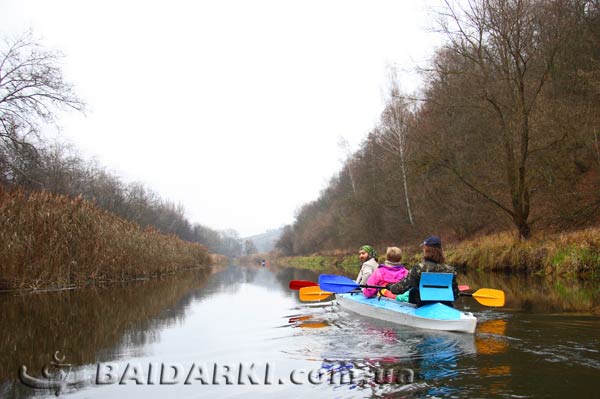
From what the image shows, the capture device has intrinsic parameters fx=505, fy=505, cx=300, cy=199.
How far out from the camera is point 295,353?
599 centimetres

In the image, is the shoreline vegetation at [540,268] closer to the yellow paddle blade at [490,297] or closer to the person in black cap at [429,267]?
the yellow paddle blade at [490,297]

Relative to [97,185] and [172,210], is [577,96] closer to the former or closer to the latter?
[97,185]

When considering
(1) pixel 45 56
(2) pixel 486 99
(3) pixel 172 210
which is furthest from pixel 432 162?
(3) pixel 172 210

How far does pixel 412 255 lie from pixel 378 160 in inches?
515

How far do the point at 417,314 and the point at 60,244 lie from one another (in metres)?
10.3

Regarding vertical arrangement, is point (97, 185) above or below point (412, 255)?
above

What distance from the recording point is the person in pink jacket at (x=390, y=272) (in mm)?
9188

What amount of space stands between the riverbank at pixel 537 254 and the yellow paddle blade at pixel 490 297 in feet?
21.4

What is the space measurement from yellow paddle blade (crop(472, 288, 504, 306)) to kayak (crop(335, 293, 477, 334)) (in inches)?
53.6

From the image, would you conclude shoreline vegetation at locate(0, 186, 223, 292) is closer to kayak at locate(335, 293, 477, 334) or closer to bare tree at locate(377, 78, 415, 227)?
kayak at locate(335, 293, 477, 334)

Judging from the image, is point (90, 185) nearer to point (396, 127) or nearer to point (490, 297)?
point (396, 127)

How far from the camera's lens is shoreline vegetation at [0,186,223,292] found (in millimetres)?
12117

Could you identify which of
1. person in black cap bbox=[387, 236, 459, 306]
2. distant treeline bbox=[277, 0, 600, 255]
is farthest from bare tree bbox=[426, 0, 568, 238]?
person in black cap bbox=[387, 236, 459, 306]

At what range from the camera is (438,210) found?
1156 inches
